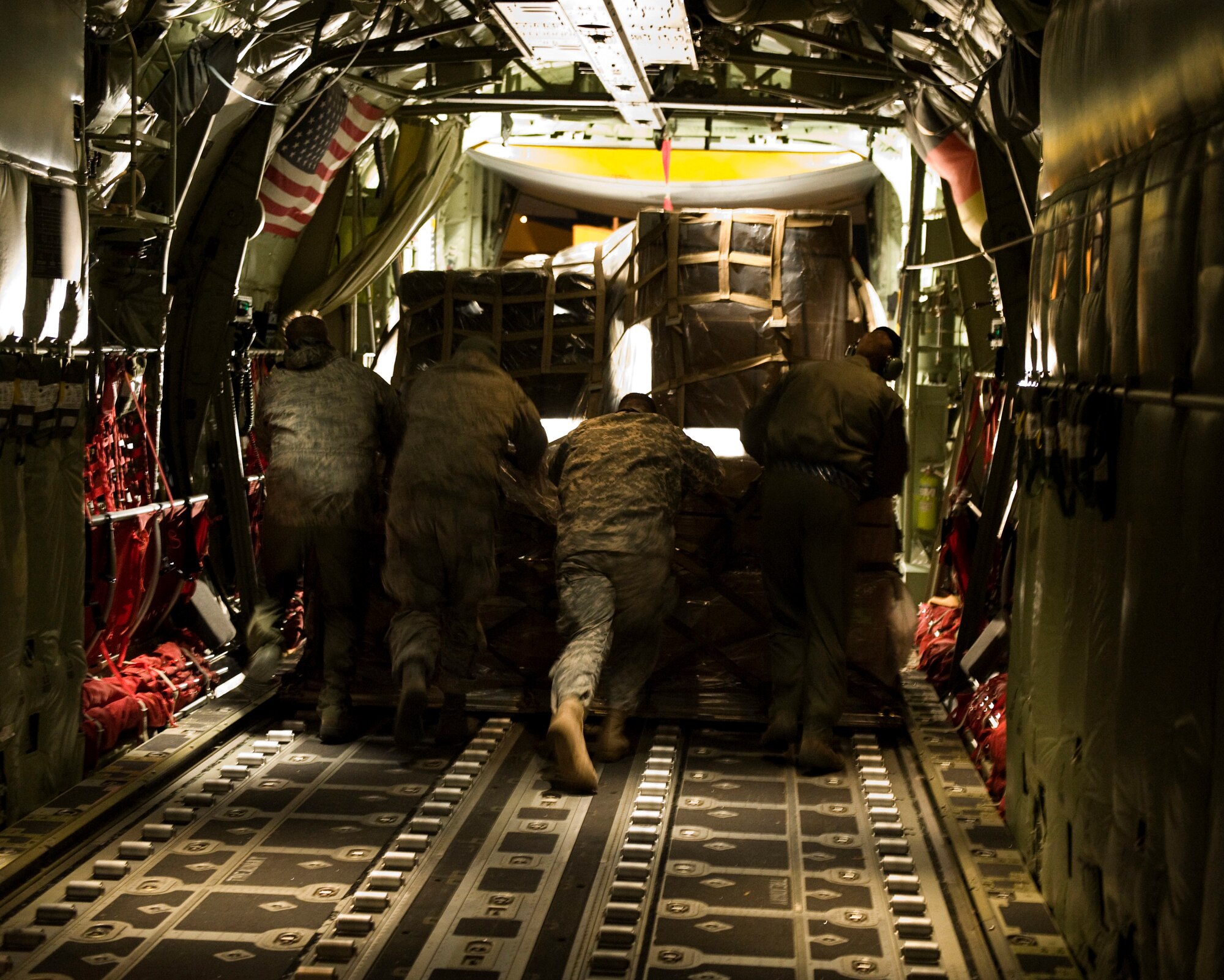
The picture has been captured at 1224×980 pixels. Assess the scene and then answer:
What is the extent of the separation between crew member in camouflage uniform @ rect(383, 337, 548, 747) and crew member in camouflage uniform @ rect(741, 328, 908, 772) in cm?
137

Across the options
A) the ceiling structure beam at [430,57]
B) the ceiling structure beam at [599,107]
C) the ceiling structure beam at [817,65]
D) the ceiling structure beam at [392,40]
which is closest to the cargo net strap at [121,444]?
the ceiling structure beam at [392,40]

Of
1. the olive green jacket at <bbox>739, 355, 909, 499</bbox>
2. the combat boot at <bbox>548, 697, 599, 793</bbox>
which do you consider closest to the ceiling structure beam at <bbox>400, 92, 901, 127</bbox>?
the olive green jacket at <bbox>739, 355, 909, 499</bbox>

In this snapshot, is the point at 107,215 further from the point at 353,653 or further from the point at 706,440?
the point at 706,440

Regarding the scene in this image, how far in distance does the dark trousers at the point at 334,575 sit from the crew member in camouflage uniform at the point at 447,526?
264 millimetres

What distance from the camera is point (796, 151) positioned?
1296cm

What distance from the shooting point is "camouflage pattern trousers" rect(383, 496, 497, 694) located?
271 inches

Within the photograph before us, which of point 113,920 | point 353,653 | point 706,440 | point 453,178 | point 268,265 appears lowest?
point 113,920

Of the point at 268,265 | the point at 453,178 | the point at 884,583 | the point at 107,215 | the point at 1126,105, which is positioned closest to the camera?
the point at 1126,105

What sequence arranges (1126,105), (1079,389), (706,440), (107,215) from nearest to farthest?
(1126,105) → (1079,389) → (107,215) → (706,440)

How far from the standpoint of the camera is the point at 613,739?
689 cm

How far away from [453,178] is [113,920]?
8753mm

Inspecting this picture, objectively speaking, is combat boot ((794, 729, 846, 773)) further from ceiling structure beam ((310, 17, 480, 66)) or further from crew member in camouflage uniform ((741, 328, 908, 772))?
ceiling structure beam ((310, 17, 480, 66))

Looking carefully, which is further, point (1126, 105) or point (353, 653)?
point (353, 653)

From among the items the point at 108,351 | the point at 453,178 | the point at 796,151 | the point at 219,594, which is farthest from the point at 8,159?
the point at 796,151
